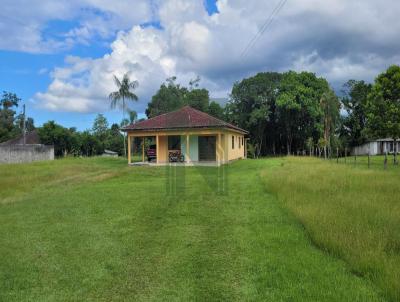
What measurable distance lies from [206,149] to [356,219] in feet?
57.4

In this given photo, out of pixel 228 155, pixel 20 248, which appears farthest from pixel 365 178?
pixel 228 155

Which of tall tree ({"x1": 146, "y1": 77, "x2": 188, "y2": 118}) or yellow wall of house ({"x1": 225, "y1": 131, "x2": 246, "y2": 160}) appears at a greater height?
tall tree ({"x1": 146, "y1": 77, "x2": 188, "y2": 118})

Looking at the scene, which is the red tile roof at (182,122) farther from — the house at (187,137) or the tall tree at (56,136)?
the tall tree at (56,136)

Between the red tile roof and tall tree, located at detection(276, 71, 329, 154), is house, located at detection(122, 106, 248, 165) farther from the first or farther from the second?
tall tree, located at detection(276, 71, 329, 154)

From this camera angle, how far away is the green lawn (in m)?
3.94

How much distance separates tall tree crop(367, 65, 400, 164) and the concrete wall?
80.0 ft

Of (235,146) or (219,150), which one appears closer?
(219,150)

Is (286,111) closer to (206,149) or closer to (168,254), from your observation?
(206,149)

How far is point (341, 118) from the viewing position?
139ft

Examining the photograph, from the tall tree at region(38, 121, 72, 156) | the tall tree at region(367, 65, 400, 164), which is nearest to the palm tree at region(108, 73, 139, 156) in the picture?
the tall tree at region(38, 121, 72, 156)

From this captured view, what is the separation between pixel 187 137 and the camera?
70.5ft

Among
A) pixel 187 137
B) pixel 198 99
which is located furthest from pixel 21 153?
pixel 198 99

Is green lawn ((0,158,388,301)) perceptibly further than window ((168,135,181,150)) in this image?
No

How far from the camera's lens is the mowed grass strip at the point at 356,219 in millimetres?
4340
